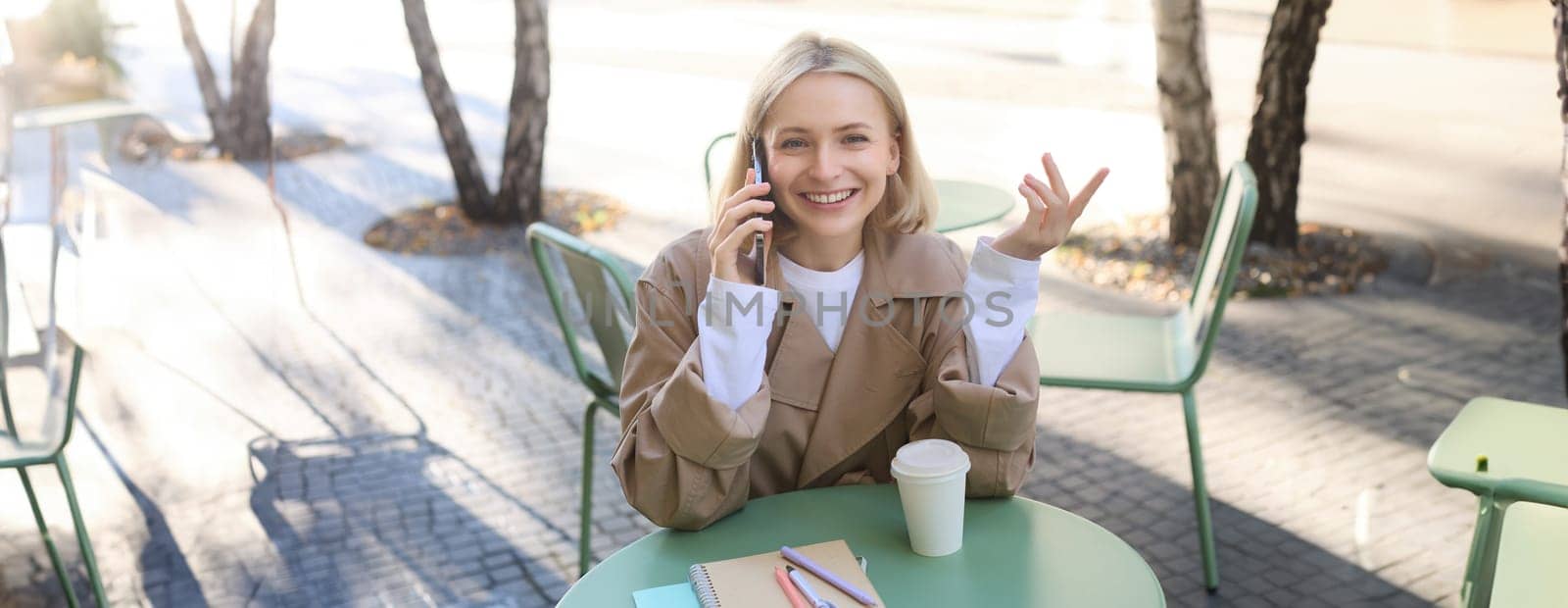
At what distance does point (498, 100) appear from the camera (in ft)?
36.5

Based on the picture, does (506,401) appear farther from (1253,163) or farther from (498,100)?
(498,100)

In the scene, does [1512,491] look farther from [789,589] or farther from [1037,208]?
[789,589]

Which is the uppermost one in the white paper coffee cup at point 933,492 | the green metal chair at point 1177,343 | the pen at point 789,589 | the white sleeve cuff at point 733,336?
the white sleeve cuff at point 733,336

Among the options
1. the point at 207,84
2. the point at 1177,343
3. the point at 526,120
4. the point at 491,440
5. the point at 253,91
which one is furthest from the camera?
the point at 253,91

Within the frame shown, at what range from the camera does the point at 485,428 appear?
4.70 meters

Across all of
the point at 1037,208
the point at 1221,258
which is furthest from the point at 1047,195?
the point at 1221,258

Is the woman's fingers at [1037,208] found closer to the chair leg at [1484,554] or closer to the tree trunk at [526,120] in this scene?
the chair leg at [1484,554]

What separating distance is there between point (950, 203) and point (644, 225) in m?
3.38

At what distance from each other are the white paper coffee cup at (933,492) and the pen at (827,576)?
0.15m

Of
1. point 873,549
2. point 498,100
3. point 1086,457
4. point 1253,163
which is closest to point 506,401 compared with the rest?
point 1086,457

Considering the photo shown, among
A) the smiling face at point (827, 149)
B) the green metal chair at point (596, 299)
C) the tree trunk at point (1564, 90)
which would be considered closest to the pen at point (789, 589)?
the smiling face at point (827, 149)

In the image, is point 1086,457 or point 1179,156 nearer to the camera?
point 1086,457

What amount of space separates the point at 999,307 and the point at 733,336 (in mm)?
433

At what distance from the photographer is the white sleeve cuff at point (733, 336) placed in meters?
1.96
